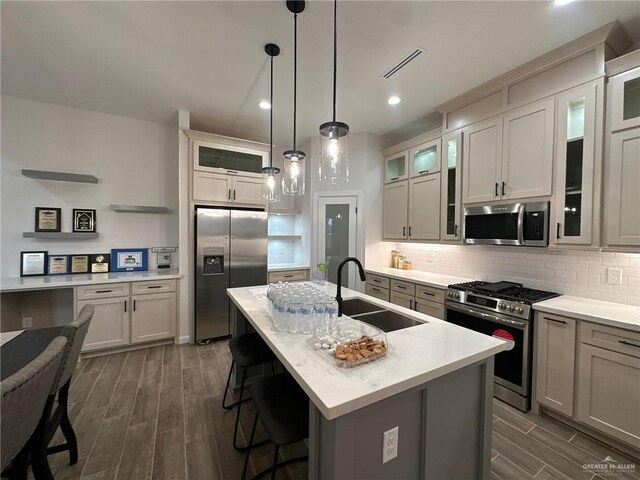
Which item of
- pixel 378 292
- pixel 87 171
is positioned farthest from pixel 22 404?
pixel 87 171

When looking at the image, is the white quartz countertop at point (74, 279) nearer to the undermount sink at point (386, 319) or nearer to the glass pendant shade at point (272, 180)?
the glass pendant shade at point (272, 180)

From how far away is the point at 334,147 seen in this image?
1.63 metres

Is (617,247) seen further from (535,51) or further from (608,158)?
(535,51)

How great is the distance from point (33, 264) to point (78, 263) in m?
0.40

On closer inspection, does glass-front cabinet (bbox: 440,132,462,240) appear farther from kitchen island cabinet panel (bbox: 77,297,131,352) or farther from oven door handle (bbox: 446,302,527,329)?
kitchen island cabinet panel (bbox: 77,297,131,352)

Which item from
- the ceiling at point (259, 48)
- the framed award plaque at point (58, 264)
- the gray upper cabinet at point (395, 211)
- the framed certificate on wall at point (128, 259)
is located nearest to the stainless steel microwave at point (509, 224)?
the gray upper cabinet at point (395, 211)

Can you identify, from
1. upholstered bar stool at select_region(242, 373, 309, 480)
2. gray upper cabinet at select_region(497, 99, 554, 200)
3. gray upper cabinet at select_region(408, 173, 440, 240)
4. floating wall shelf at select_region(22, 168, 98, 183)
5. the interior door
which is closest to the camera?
upholstered bar stool at select_region(242, 373, 309, 480)

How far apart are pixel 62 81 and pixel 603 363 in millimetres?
5275

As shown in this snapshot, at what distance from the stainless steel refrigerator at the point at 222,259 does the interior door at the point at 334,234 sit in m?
0.92

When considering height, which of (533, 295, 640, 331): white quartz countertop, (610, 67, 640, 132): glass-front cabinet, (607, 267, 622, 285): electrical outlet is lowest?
(533, 295, 640, 331): white quartz countertop

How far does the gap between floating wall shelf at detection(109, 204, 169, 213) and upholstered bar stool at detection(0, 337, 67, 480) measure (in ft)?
8.98

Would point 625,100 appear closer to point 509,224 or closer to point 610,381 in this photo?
point 509,224

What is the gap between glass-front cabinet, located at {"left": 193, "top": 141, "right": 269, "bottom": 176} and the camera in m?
3.50

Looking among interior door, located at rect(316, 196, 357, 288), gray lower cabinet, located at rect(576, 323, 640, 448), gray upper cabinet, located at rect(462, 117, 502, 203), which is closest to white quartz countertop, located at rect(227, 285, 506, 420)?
gray lower cabinet, located at rect(576, 323, 640, 448)
